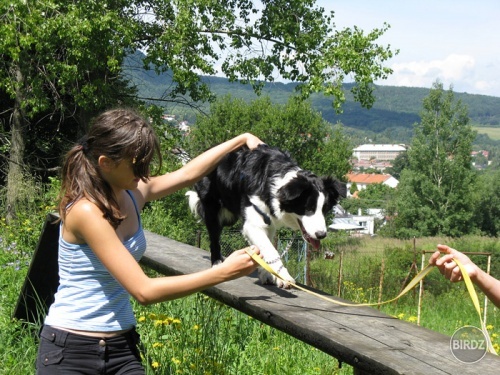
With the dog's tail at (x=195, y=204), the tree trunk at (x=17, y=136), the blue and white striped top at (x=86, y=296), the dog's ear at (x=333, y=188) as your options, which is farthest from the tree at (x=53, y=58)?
the blue and white striped top at (x=86, y=296)

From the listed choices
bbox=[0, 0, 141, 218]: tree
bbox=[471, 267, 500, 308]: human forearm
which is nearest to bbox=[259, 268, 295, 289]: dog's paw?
bbox=[471, 267, 500, 308]: human forearm

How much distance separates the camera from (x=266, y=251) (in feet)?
13.2

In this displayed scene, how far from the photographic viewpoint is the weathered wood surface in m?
1.90

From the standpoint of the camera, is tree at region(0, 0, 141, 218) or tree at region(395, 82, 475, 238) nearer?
tree at region(0, 0, 141, 218)

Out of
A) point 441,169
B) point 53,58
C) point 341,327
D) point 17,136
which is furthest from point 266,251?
point 441,169

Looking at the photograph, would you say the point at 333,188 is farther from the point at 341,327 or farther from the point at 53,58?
the point at 53,58

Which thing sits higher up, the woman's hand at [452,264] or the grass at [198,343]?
the woman's hand at [452,264]

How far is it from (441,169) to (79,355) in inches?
2410

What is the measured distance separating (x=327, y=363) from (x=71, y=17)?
1243 cm

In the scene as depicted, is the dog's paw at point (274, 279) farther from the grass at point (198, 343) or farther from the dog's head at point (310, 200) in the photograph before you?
the dog's head at point (310, 200)

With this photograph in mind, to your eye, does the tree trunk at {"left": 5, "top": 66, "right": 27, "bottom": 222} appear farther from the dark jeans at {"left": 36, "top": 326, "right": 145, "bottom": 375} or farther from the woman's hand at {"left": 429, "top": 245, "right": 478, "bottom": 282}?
the woman's hand at {"left": 429, "top": 245, "right": 478, "bottom": 282}

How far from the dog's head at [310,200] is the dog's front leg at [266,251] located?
239 millimetres

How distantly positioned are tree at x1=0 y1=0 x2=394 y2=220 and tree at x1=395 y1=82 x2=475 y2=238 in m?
44.1

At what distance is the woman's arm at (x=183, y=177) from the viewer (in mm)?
2885
